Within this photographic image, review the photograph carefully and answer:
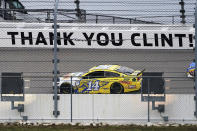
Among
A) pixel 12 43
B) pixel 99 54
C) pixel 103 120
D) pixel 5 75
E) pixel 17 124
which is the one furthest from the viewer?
pixel 99 54

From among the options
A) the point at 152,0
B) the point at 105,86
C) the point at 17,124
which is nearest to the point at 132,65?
the point at 105,86

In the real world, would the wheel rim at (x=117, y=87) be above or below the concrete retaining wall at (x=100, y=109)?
above

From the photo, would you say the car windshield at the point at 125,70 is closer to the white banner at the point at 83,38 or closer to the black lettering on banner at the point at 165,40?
the white banner at the point at 83,38

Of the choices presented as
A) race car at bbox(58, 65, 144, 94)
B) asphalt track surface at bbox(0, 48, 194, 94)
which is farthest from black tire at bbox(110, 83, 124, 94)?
asphalt track surface at bbox(0, 48, 194, 94)

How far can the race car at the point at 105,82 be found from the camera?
12.0m

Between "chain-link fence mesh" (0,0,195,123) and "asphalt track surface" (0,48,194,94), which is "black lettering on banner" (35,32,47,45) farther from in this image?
"asphalt track surface" (0,48,194,94)

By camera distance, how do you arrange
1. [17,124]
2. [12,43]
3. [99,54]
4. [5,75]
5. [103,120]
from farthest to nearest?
[99,54]
[12,43]
[5,75]
[103,120]
[17,124]

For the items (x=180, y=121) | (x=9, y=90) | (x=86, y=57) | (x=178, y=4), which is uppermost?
(x=178, y=4)

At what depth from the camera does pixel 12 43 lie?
1221 cm

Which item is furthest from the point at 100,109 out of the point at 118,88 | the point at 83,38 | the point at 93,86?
the point at 118,88

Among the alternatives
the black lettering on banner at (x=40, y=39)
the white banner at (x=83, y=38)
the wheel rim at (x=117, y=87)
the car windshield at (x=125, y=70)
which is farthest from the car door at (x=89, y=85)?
the car windshield at (x=125, y=70)

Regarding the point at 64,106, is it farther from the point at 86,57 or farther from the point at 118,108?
the point at 86,57

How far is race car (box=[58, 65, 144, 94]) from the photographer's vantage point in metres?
12.0

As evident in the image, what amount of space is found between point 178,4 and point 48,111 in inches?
174
